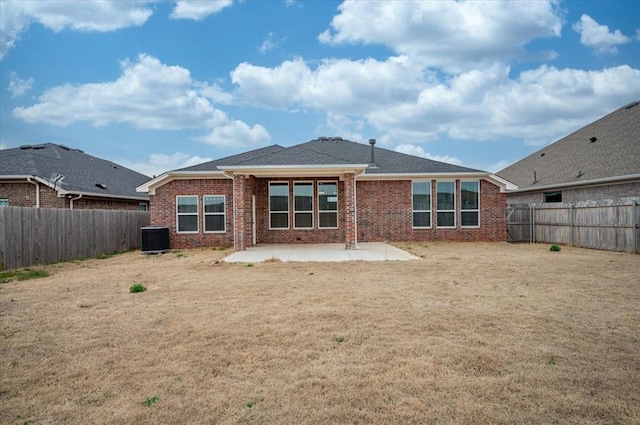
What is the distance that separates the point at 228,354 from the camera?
4.51 m

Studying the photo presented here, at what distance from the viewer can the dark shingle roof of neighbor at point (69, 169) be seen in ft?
59.6

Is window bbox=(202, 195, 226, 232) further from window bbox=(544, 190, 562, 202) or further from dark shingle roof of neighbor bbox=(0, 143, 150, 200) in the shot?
window bbox=(544, 190, 562, 202)

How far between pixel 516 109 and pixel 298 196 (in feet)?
39.1

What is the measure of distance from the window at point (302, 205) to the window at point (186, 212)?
4.23 metres

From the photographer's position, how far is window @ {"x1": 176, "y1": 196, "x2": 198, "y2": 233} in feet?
57.5

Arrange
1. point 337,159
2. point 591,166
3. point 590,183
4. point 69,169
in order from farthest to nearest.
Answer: point 69,169 → point 591,166 → point 590,183 → point 337,159

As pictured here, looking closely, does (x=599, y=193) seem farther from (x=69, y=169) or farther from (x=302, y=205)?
(x=69, y=169)

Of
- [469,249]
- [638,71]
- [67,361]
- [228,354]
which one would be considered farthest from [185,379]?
[638,71]

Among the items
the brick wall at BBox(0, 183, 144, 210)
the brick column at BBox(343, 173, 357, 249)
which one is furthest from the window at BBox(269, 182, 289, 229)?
the brick wall at BBox(0, 183, 144, 210)

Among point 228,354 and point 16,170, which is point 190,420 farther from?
point 16,170

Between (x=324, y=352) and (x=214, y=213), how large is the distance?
45.8 feet

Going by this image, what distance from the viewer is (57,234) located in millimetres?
13789

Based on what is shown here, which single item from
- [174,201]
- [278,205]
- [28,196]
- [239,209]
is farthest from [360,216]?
[28,196]

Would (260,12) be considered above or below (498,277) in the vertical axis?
above
